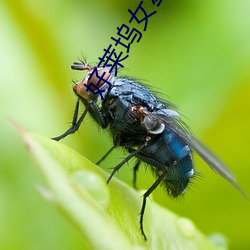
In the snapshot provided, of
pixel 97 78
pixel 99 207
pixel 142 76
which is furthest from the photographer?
pixel 142 76

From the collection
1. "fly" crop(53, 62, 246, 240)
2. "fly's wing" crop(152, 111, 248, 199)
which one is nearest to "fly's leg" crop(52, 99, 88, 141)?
"fly" crop(53, 62, 246, 240)

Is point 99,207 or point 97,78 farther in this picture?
point 97,78

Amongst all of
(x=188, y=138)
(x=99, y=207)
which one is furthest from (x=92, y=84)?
(x=99, y=207)

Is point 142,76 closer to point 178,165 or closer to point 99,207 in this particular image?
point 178,165

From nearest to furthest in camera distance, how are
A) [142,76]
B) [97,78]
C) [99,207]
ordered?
[99,207] → [97,78] → [142,76]

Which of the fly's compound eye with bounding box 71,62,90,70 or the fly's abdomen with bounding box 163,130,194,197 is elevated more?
the fly's compound eye with bounding box 71,62,90,70

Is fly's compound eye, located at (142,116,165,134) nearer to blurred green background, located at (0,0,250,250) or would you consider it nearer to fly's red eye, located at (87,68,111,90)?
fly's red eye, located at (87,68,111,90)
